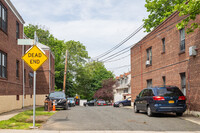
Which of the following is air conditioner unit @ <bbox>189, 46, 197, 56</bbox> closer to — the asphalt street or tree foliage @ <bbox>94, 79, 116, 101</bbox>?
the asphalt street

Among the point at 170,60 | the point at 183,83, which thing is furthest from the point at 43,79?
the point at 183,83

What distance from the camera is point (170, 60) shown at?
19578 millimetres

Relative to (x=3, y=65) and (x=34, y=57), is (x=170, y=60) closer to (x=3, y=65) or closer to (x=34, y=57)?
(x=3, y=65)

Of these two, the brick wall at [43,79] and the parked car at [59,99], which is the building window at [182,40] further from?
the brick wall at [43,79]

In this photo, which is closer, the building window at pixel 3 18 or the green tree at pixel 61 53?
the building window at pixel 3 18

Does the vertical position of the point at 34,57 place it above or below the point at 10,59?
below

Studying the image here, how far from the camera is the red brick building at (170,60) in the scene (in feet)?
51.2

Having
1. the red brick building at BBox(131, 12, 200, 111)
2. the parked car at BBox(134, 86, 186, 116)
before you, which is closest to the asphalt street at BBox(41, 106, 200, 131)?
the parked car at BBox(134, 86, 186, 116)

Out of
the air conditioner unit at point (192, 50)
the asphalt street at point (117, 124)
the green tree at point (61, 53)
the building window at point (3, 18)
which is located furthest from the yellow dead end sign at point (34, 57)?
the green tree at point (61, 53)

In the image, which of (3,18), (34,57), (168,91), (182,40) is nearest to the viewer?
(34,57)

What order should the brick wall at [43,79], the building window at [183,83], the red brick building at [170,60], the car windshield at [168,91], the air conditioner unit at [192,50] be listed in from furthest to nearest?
the brick wall at [43,79] < the building window at [183,83] < the red brick building at [170,60] < the air conditioner unit at [192,50] < the car windshield at [168,91]

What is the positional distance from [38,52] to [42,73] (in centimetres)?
2736

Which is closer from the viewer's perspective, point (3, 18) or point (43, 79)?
point (3, 18)

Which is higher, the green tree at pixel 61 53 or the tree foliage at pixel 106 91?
the green tree at pixel 61 53
